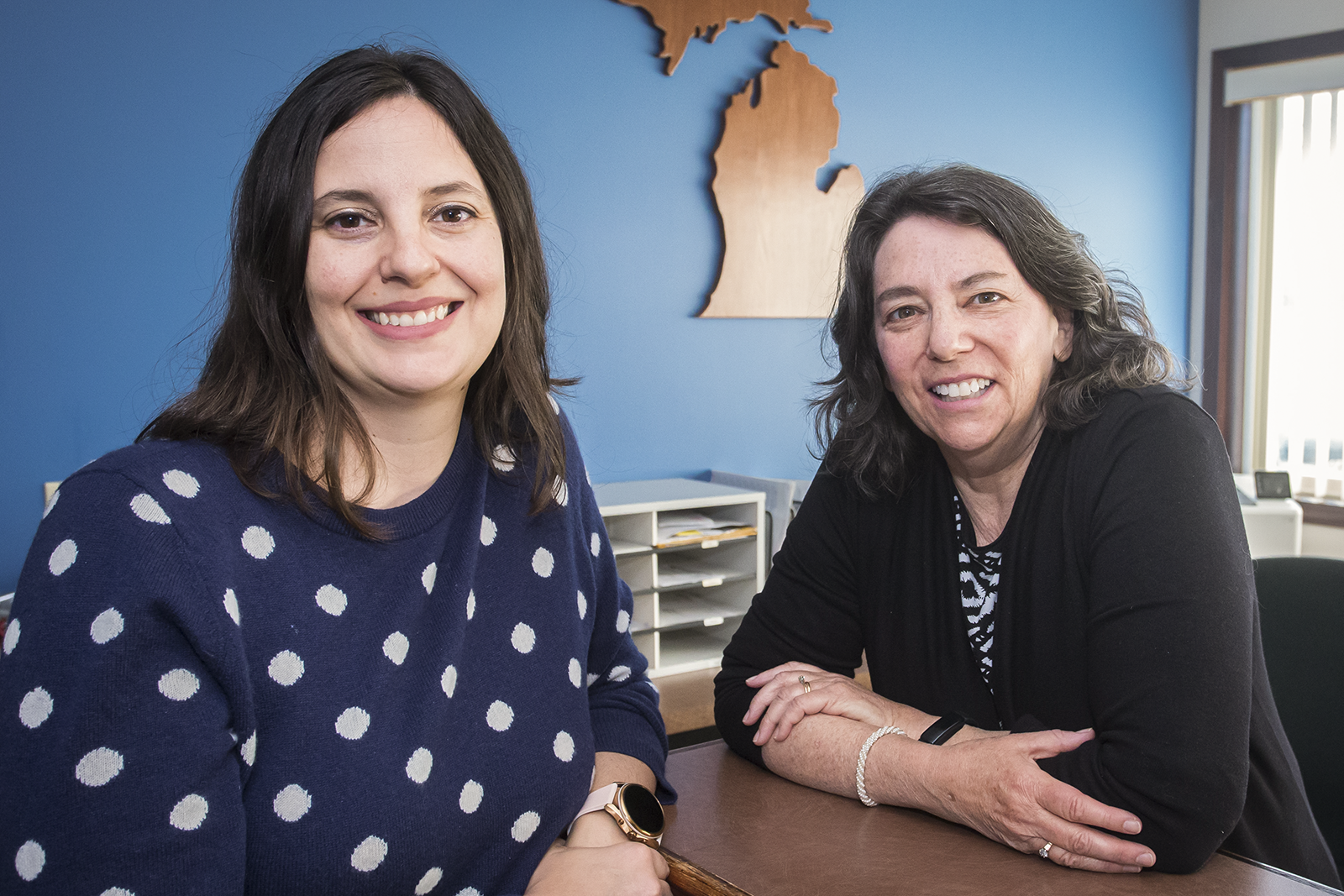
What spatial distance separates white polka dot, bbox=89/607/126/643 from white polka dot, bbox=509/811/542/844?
1.51 ft

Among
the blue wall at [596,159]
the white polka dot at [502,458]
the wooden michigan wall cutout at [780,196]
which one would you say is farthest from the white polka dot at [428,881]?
the wooden michigan wall cutout at [780,196]

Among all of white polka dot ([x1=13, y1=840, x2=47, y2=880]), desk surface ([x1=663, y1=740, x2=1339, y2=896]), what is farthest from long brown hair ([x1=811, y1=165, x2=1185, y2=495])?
white polka dot ([x1=13, y1=840, x2=47, y2=880])

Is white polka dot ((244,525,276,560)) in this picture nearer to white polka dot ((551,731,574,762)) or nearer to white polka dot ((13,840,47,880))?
white polka dot ((13,840,47,880))

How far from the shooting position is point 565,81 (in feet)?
9.53

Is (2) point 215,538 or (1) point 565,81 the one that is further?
(1) point 565,81

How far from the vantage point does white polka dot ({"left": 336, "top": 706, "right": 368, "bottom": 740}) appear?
0.96 metres

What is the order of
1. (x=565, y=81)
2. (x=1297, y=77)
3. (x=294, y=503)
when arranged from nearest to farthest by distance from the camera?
1. (x=294, y=503)
2. (x=565, y=81)
3. (x=1297, y=77)

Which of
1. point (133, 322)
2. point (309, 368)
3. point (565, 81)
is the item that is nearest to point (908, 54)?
point (565, 81)

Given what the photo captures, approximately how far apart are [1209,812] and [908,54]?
3.28 m

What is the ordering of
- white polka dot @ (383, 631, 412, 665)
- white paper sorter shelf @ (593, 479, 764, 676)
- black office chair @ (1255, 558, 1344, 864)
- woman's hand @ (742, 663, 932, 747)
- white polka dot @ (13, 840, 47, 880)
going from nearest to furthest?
white polka dot @ (13, 840, 47, 880), white polka dot @ (383, 631, 412, 665), woman's hand @ (742, 663, 932, 747), black office chair @ (1255, 558, 1344, 864), white paper sorter shelf @ (593, 479, 764, 676)

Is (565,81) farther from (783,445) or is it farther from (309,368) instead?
(309,368)

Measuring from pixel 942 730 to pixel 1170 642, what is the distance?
28 cm

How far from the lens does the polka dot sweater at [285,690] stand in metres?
0.81

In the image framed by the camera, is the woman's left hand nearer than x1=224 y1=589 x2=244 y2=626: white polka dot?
No
